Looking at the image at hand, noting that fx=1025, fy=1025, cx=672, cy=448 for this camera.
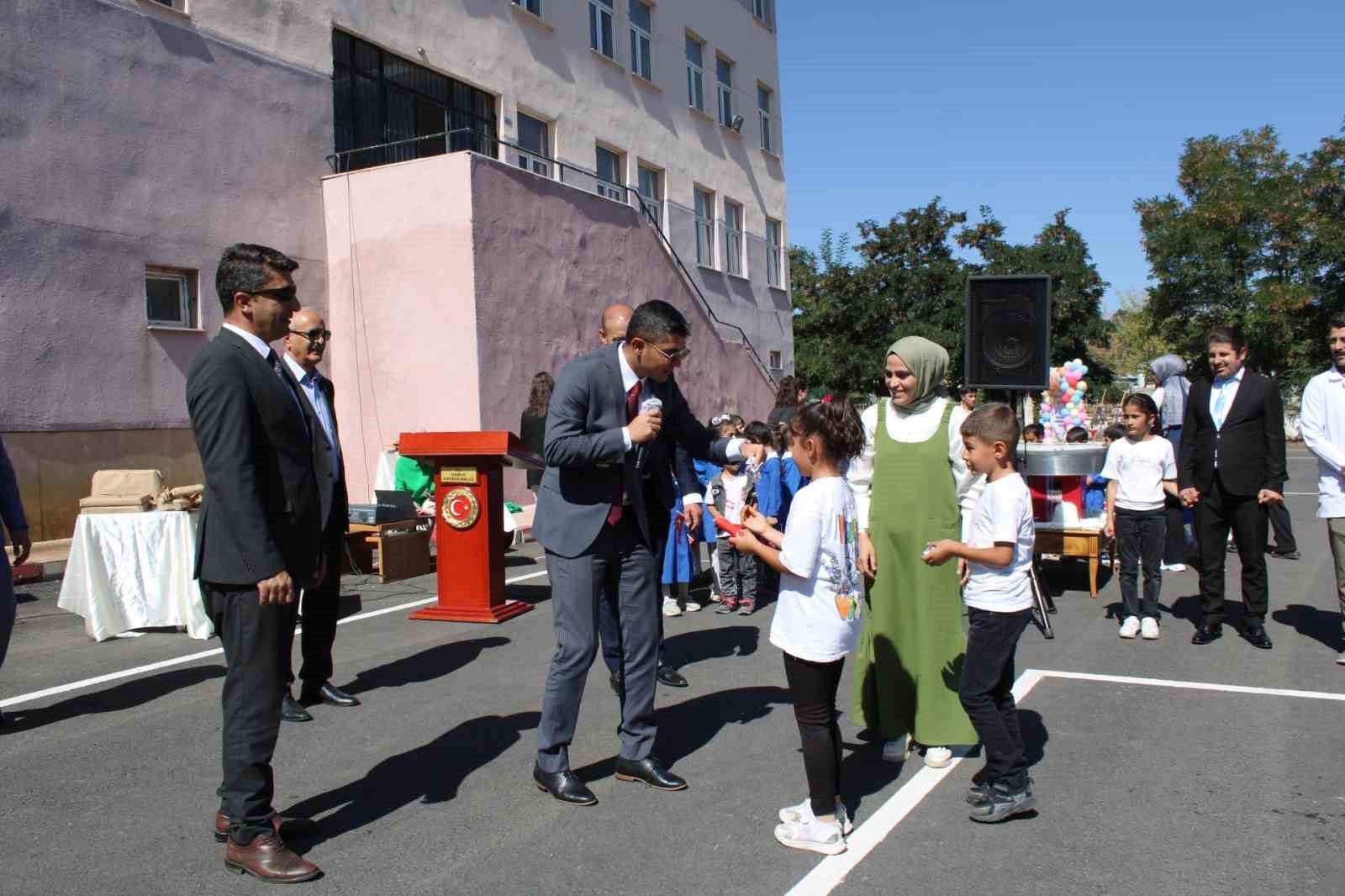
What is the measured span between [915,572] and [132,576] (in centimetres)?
599

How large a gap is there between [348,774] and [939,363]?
324cm

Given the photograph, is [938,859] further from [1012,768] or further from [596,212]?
[596,212]

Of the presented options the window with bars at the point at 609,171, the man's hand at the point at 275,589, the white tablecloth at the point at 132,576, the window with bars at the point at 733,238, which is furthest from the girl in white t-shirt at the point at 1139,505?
the window with bars at the point at 733,238

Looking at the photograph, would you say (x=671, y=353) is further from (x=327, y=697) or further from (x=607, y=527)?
(x=327, y=697)

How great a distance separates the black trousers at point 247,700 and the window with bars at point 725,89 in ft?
79.4

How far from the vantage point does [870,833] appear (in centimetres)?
390

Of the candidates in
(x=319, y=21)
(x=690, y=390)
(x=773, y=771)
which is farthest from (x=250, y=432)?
(x=690, y=390)

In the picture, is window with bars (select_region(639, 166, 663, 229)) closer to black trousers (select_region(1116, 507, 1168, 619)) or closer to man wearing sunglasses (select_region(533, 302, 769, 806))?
black trousers (select_region(1116, 507, 1168, 619))

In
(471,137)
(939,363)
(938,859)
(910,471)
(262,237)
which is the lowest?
(938,859)

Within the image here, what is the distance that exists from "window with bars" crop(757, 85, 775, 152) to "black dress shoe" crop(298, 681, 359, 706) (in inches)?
970

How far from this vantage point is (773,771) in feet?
14.8

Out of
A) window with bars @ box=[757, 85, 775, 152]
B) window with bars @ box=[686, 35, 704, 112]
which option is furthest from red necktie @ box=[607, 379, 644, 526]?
window with bars @ box=[757, 85, 775, 152]

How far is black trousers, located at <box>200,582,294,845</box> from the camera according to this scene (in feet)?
11.4

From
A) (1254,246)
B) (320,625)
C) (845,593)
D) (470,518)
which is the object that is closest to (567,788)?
(845,593)
